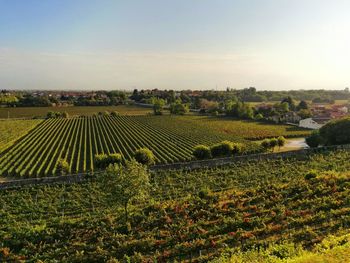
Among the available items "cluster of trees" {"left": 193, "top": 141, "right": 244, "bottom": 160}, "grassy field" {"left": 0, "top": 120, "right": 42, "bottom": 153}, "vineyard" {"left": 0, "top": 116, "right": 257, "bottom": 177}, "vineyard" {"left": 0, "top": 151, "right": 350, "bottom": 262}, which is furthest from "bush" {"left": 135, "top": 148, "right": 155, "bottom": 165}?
"grassy field" {"left": 0, "top": 120, "right": 42, "bottom": 153}

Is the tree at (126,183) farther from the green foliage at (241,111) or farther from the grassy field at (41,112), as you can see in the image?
the grassy field at (41,112)

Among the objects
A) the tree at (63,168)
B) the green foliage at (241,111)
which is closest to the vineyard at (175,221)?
the tree at (63,168)

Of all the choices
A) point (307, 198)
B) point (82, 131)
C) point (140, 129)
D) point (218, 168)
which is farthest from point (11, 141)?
point (307, 198)

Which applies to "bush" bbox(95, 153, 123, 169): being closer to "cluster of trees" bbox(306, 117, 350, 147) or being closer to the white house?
"cluster of trees" bbox(306, 117, 350, 147)

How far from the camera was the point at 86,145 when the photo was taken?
59844 mm

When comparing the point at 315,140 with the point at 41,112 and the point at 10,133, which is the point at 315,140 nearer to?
the point at 10,133

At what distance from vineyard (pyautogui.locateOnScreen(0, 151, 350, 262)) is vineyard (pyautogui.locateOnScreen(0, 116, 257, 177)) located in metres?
11.6

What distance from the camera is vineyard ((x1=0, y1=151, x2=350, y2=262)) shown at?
1919 cm

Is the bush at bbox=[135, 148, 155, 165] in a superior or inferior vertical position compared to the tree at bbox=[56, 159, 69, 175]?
superior

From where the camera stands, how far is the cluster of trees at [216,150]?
47188 millimetres

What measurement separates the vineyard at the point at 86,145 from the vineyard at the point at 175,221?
11615mm

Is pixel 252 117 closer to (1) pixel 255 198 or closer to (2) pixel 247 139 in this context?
(2) pixel 247 139

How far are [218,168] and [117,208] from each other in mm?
16425

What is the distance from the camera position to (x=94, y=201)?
97.7 ft
